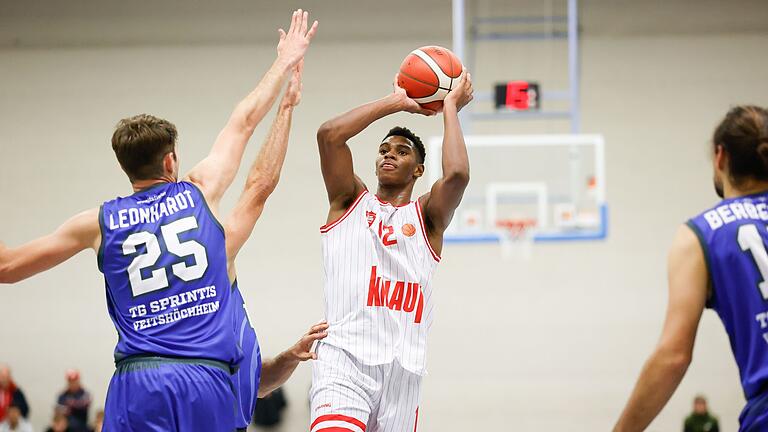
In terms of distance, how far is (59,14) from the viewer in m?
16.6

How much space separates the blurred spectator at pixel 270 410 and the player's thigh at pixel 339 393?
10122 millimetres

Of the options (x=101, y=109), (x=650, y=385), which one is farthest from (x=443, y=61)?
(x=101, y=109)

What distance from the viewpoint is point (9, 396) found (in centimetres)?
1501

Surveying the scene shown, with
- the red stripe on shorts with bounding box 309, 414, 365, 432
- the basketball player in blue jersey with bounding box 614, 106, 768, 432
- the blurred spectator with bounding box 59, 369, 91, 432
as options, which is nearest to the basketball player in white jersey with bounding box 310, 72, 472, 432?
the red stripe on shorts with bounding box 309, 414, 365, 432

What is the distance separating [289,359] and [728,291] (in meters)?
2.55

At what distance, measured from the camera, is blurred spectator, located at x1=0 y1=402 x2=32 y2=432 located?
1445 centimetres

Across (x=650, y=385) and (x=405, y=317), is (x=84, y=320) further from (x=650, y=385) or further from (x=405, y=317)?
(x=650, y=385)

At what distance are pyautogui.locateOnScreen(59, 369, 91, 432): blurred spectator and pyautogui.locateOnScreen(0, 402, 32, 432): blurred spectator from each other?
0.60 metres

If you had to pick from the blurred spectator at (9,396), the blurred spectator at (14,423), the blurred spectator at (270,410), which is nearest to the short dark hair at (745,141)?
the blurred spectator at (270,410)

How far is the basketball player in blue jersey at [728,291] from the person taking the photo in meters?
3.24

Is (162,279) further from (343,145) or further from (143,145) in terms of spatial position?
(343,145)

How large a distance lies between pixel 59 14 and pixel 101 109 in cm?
190

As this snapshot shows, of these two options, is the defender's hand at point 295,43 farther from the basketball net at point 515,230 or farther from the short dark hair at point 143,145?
the basketball net at point 515,230

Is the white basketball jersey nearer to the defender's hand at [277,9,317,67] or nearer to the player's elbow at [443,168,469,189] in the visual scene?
the player's elbow at [443,168,469,189]
